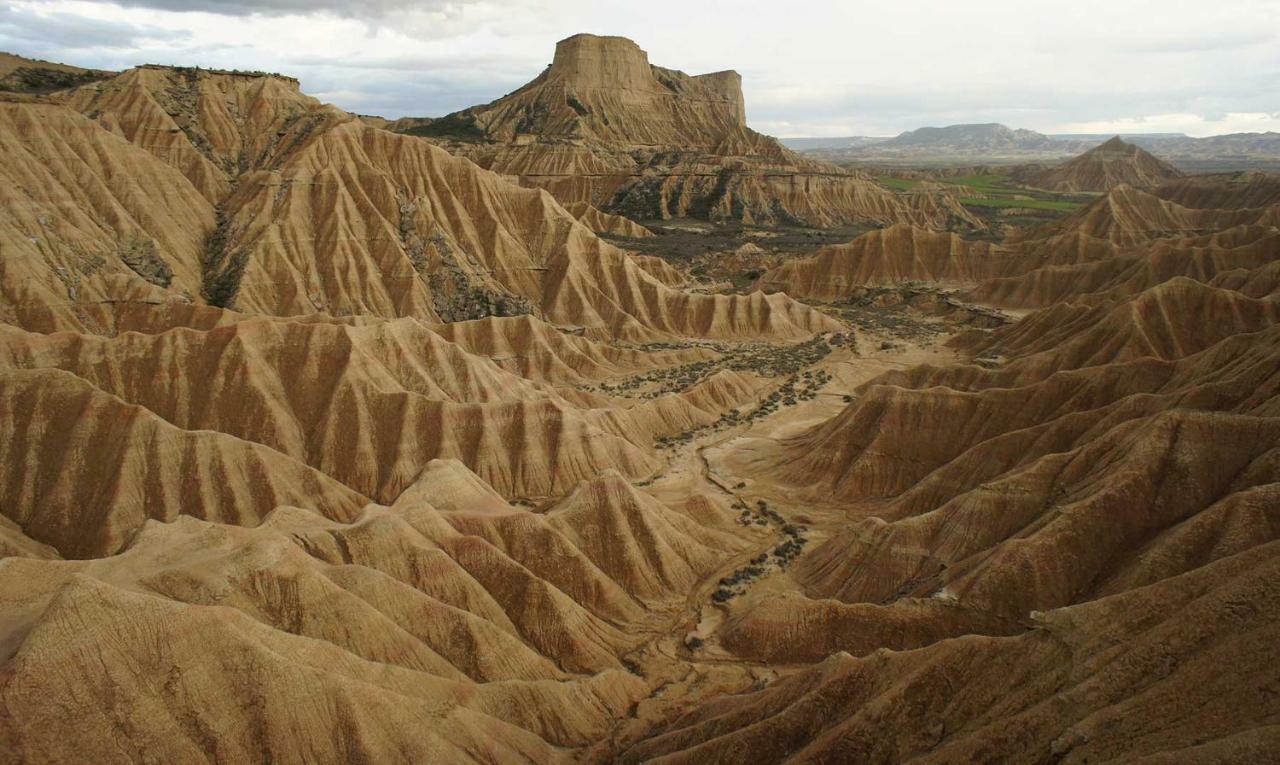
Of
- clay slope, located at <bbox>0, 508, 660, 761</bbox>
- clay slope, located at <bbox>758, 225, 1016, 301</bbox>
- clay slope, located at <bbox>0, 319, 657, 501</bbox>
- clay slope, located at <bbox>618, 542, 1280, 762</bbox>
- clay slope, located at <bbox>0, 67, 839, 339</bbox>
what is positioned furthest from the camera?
clay slope, located at <bbox>758, 225, 1016, 301</bbox>

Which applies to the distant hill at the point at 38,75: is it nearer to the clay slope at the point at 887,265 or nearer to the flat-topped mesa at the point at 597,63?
the clay slope at the point at 887,265

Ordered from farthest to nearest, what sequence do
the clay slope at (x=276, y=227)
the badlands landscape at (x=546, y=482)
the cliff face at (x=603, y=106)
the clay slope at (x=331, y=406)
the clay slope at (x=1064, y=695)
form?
the cliff face at (x=603, y=106) < the clay slope at (x=276, y=227) < the clay slope at (x=331, y=406) < the badlands landscape at (x=546, y=482) < the clay slope at (x=1064, y=695)

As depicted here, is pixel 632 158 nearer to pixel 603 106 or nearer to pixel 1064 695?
pixel 603 106

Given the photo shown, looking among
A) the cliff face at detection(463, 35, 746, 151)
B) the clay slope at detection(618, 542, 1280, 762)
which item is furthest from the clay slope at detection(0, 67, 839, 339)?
the cliff face at detection(463, 35, 746, 151)

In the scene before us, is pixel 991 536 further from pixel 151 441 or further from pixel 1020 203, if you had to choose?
pixel 1020 203

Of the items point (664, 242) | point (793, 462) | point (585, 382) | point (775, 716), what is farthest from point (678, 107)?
point (775, 716)

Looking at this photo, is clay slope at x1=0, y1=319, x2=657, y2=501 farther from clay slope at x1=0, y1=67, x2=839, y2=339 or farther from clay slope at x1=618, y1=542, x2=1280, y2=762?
clay slope at x1=618, y1=542, x2=1280, y2=762

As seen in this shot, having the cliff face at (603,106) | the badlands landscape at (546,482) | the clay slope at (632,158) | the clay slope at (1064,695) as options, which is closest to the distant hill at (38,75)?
the badlands landscape at (546,482)
